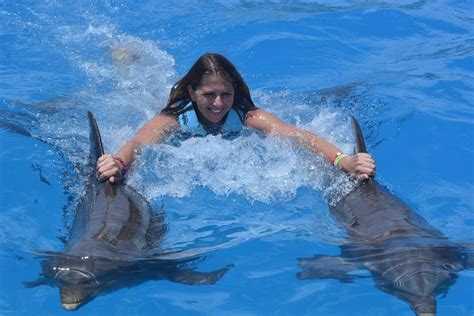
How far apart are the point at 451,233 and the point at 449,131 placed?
2.54 meters

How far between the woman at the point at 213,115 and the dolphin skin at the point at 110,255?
23.7 inches

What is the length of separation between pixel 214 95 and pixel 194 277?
2223mm

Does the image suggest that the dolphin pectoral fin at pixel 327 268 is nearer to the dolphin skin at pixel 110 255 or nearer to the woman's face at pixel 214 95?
the dolphin skin at pixel 110 255

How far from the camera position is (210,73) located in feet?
20.9

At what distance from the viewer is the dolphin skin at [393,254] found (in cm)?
422

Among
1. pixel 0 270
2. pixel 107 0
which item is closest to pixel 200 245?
pixel 0 270

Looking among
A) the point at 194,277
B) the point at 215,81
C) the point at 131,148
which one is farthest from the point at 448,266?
the point at 131,148

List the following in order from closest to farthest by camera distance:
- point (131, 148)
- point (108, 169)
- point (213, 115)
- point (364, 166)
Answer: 1. point (108, 169)
2. point (364, 166)
3. point (131, 148)
4. point (213, 115)

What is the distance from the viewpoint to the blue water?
15.6 ft

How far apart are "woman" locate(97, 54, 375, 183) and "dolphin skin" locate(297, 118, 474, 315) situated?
64 cm

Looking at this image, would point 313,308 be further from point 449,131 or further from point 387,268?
point 449,131

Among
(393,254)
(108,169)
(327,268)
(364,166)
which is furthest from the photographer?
(364,166)

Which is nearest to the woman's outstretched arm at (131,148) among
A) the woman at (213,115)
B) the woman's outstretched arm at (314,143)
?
the woman at (213,115)

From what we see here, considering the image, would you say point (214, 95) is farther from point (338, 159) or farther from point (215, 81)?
point (338, 159)
